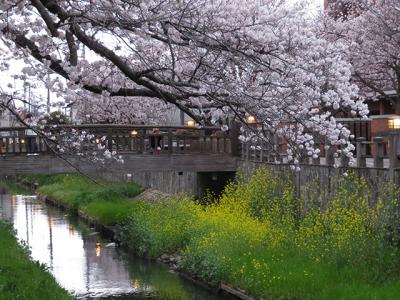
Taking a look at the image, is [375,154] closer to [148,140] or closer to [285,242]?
[285,242]

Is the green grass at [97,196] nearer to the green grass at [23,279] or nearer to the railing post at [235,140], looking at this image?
the railing post at [235,140]

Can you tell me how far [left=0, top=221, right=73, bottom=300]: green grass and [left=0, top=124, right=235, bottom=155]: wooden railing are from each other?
5.58 metres

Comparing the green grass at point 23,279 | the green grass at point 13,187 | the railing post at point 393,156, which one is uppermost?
the railing post at point 393,156

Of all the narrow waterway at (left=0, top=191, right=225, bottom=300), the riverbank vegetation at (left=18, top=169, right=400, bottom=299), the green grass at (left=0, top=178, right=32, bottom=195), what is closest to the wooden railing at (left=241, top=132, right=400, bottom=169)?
the riverbank vegetation at (left=18, top=169, right=400, bottom=299)

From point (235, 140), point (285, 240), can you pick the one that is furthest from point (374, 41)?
point (285, 240)

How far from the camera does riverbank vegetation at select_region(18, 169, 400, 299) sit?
11000 millimetres

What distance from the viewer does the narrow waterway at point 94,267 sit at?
1445 centimetres

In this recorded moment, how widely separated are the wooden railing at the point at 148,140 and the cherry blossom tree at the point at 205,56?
1200 cm

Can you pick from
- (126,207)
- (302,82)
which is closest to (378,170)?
(302,82)

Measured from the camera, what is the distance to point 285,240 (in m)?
13.7

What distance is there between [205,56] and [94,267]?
39.1ft

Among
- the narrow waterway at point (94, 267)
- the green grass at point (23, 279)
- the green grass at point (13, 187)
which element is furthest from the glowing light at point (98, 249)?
the green grass at point (13, 187)

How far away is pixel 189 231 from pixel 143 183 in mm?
13701

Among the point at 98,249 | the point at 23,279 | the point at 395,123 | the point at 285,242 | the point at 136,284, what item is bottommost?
the point at 136,284
